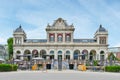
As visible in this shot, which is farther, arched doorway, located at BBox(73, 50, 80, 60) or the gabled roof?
the gabled roof

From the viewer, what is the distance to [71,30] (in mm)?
99312

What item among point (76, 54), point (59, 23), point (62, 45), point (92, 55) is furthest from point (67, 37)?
point (92, 55)

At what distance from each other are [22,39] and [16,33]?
326 cm

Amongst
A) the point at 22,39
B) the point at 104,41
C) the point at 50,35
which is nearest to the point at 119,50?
the point at 104,41

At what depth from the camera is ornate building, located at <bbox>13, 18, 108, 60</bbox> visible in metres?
97.4

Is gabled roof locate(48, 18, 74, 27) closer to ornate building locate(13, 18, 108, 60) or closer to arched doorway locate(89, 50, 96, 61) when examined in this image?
ornate building locate(13, 18, 108, 60)

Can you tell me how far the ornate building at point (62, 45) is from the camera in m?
97.4

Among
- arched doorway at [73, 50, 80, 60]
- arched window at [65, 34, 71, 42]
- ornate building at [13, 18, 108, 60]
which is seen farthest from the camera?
arched window at [65, 34, 71, 42]

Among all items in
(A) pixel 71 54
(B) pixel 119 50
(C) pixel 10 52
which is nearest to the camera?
(A) pixel 71 54

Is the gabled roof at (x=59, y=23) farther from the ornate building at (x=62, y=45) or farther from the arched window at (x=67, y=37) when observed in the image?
the arched window at (x=67, y=37)

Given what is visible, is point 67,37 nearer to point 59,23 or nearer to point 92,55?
point 59,23

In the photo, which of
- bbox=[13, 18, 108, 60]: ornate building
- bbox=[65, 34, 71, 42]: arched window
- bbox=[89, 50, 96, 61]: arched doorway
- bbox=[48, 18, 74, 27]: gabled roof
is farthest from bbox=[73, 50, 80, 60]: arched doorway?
bbox=[48, 18, 74, 27]: gabled roof

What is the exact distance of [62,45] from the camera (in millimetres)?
98000

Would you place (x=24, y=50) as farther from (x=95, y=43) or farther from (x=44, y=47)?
(x=95, y=43)
